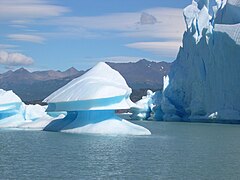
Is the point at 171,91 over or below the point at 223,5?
below

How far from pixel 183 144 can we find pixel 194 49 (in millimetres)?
24783

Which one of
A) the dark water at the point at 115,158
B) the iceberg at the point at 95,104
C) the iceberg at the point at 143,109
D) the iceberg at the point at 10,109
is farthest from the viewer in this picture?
the iceberg at the point at 143,109

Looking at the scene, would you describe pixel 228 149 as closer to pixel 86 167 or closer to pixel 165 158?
pixel 165 158

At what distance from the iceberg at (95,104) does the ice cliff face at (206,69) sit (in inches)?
606

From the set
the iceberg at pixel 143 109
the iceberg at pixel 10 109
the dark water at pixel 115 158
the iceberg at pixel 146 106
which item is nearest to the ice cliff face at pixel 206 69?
the iceberg at pixel 146 106

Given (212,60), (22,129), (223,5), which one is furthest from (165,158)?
(223,5)

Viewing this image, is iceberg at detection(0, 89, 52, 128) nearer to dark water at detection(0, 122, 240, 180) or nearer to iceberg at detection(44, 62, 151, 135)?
iceberg at detection(44, 62, 151, 135)

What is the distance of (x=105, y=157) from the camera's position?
19.3 m

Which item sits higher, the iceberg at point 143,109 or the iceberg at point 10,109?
the iceberg at point 10,109

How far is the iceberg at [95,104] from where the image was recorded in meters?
28.0

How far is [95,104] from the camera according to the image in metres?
28.1

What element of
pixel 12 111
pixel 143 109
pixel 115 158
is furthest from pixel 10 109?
pixel 143 109

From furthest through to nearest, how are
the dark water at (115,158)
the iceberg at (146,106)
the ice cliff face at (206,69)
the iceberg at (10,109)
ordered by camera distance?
the iceberg at (146,106) → the ice cliff face at (206,69) → the iceberg at (10,109) → the dark water at (115,158)

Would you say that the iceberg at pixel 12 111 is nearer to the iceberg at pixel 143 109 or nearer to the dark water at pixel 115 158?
the dark water at pixel 115 158
